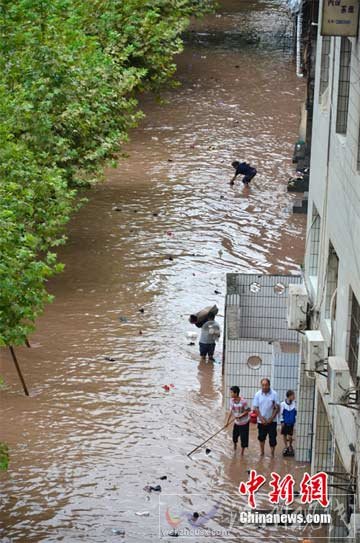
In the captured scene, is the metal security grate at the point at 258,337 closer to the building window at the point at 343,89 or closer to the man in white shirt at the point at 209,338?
the man in white shirt at the point at 209,338

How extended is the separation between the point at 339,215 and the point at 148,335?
8194 mm

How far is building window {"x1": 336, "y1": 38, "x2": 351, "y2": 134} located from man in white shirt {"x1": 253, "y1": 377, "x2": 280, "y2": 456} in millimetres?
4020

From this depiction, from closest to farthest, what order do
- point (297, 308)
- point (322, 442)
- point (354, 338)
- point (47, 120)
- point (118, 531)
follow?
1. point (354, 338)
2. point (118, 531)
3. point (322, 442)
4. point (297, 308)
5. point (47, 120)

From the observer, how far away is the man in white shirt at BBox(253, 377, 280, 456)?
17.8 m

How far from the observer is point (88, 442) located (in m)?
18.5

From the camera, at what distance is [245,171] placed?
1253 inches

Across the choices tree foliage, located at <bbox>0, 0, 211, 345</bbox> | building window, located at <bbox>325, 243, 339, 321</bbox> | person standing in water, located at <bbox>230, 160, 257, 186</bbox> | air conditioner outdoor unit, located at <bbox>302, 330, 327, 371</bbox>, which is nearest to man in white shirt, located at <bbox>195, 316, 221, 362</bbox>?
tree foliage, located at <bbox>0, 0, 211, 345</bbox>

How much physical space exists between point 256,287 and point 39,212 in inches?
140

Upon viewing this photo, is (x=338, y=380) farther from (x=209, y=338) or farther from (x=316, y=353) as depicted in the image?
(x=209, y=338)

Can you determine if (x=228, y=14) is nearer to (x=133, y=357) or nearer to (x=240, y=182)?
(x=240, y=182)

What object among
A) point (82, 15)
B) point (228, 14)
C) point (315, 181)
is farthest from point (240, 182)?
point (228, 14)

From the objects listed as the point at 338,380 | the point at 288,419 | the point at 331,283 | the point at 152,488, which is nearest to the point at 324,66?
the point at 331,283

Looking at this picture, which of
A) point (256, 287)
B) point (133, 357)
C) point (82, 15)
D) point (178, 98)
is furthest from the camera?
point (178, 98)

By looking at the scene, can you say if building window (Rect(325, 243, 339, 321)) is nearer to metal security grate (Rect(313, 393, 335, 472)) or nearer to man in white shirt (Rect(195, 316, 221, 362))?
metal security grate (Rect(313, 393, 335, 472))
